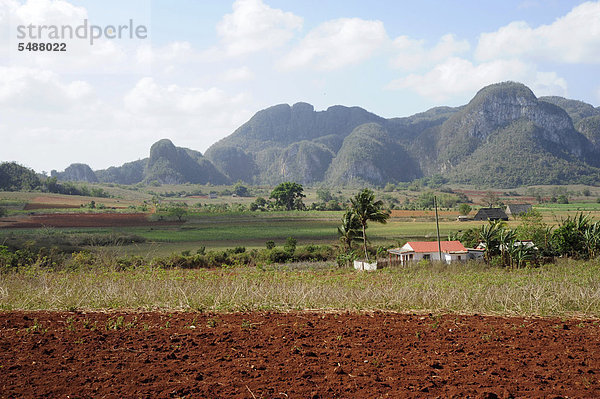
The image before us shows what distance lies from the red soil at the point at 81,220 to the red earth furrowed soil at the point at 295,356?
40.0m

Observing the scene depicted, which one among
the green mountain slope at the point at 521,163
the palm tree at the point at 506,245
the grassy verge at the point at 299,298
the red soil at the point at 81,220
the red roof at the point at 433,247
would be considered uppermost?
the green mountain slope at the point at 521,163

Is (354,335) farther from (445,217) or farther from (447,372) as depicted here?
(445,217)

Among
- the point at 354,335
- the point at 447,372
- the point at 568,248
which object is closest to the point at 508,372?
the point at 447,372

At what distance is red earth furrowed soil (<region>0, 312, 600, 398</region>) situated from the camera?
4.14 metres

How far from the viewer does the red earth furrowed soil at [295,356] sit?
414cm

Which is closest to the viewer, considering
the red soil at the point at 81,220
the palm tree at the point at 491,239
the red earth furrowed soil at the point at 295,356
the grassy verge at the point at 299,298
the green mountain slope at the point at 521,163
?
the red earth furrowed soil at the point at 295,356

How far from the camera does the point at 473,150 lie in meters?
176

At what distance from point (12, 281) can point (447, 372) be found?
8.94m

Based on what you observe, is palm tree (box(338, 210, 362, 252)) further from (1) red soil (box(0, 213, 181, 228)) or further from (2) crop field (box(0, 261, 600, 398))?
(1) red soil (box(0, 213, 181, 228))

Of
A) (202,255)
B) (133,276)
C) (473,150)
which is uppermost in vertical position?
(473,150)

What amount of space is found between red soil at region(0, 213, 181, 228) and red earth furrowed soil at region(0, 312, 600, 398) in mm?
39957

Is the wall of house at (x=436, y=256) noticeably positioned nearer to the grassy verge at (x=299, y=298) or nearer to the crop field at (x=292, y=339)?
the grassy verge at (x=299, y=298)

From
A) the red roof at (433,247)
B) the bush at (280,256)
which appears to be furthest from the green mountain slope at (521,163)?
the bush at (280,256)

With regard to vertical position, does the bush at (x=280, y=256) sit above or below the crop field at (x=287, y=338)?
below
